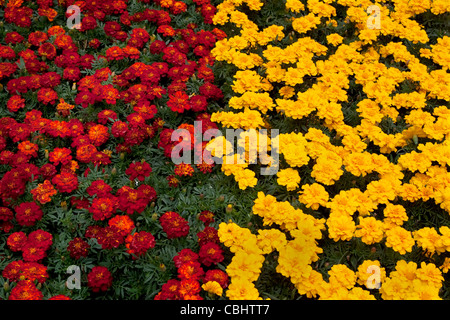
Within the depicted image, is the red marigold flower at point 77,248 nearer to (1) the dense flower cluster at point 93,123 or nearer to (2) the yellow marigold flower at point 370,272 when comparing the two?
(1) the dense flower cluster at point 93,123

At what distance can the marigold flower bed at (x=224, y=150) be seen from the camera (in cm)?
316

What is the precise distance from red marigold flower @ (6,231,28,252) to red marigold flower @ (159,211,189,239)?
98 centimetres

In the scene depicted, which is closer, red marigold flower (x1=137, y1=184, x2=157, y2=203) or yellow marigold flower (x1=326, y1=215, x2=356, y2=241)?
yellow marigold flower (x1=326, y1=215, x2=356, y2=241)

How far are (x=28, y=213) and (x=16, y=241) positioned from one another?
22cm

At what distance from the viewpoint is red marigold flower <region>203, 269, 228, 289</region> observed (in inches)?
119

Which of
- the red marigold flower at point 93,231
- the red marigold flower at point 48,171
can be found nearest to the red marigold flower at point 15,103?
the red marigold flower at point 48,171

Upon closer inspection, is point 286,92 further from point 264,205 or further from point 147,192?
point 147,192

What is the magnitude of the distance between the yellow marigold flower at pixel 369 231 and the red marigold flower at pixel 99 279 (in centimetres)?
179

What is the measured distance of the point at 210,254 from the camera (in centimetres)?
316

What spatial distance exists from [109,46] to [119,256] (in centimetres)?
260

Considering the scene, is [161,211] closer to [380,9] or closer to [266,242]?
[266,242]

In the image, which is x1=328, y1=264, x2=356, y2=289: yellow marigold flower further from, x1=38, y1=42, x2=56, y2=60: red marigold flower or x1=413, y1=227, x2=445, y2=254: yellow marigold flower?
x1=38, y1=42, x2=56, y2=60: red marigold flower

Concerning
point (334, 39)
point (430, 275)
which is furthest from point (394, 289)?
point (334, 39)

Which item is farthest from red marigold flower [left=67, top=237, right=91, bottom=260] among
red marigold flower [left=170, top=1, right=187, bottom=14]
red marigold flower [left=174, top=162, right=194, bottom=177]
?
red marigold flower [left=170, top=1, right=187, bottom=14]
